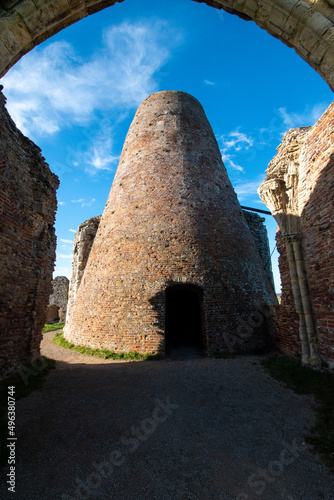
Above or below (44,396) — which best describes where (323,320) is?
above

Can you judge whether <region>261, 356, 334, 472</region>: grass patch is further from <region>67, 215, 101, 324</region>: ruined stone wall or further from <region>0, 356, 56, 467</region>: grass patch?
<region>67, 215, 101, 324</region>: ruined stone wall

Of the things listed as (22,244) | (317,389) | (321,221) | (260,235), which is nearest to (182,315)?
(317,389)

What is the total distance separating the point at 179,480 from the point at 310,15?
16.0ft

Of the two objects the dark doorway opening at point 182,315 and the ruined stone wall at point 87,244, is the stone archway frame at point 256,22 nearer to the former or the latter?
the dark doorway opening at point 182,315

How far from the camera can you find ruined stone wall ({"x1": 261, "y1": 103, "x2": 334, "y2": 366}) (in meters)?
4.84

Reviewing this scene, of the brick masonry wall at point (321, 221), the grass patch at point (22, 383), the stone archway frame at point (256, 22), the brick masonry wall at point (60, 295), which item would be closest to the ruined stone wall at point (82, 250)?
the grass patch at point (22, 383)

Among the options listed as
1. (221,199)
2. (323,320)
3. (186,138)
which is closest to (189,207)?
(221,199)

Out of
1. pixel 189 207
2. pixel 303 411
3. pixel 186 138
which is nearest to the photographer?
pixel 303 411

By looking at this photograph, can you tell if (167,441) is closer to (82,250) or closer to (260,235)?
(82,250)

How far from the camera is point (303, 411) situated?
3.74 meters

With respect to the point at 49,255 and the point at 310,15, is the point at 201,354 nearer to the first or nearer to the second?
the point at 49,255

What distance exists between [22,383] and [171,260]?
540 centimetres

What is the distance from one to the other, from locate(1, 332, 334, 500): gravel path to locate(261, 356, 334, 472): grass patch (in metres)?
0.14

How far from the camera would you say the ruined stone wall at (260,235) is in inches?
580
